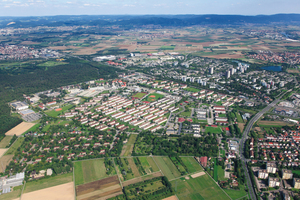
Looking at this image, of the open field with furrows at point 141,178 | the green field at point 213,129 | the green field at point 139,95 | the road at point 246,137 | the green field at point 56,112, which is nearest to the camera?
the road at point 246,137

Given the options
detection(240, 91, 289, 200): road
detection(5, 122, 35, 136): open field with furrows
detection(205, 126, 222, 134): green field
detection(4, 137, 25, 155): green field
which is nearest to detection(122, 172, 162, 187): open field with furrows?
detection(240, 91, 289, 200): road

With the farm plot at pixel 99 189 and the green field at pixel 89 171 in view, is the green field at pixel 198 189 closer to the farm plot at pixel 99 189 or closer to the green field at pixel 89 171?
the farm plot at pixel 99 189

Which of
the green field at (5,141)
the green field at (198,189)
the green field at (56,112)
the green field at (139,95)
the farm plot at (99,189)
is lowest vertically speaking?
the green field at (5,141)

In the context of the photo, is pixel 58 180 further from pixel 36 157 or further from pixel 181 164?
pixel 181 164

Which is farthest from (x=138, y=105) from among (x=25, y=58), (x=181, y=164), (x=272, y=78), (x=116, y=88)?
(x=25, y=58)

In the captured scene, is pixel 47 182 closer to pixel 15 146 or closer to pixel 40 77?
pixel 15 146

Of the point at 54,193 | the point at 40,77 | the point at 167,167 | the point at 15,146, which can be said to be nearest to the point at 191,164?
the point at 167,167

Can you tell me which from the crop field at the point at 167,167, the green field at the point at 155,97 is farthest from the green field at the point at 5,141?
the green field at the point at 155,97
